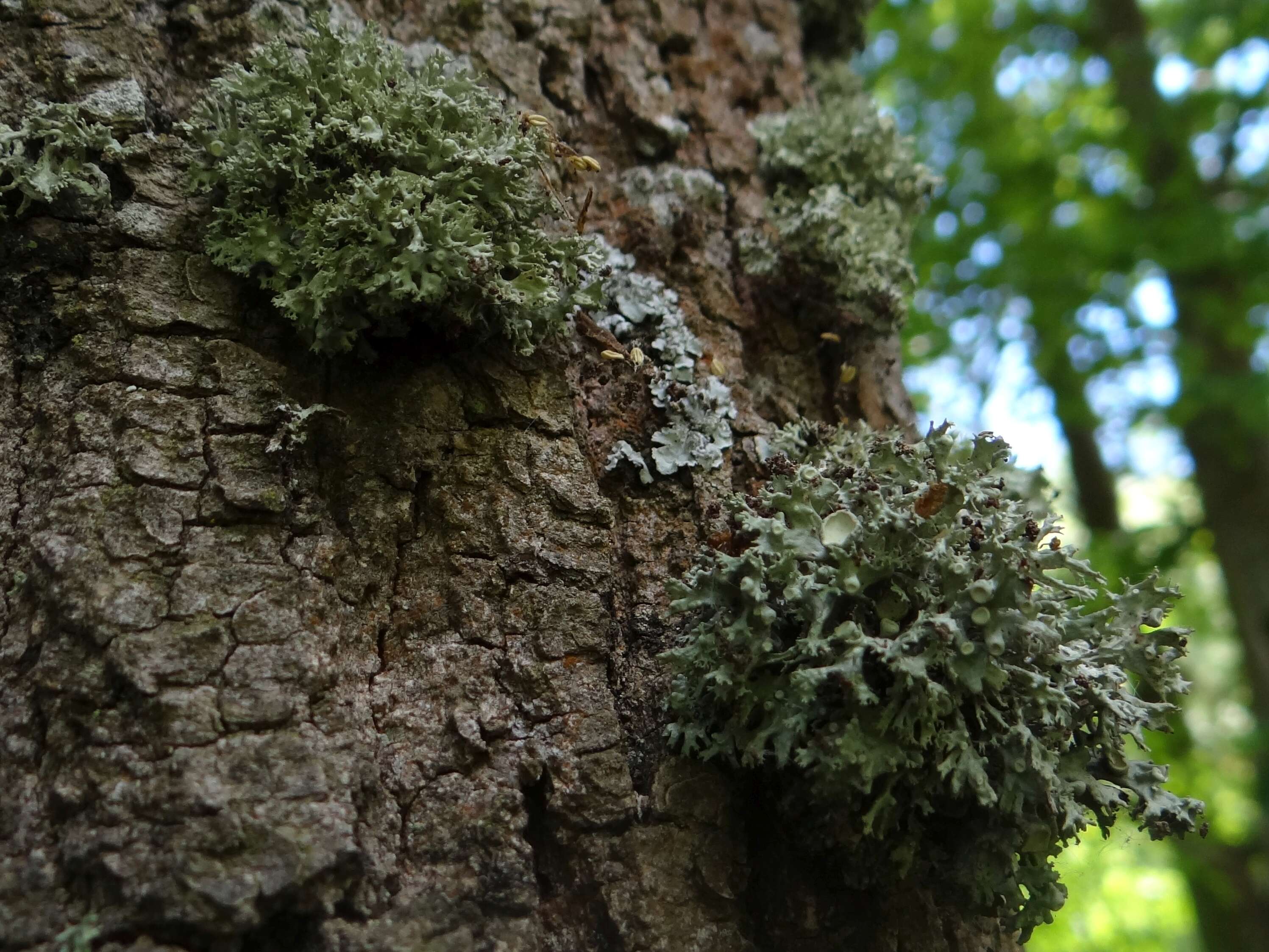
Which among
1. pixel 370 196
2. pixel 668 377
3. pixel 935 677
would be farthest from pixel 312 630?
pixel 935 677

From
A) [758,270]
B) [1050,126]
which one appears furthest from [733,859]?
[1050,126]

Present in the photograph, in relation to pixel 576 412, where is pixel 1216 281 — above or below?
above

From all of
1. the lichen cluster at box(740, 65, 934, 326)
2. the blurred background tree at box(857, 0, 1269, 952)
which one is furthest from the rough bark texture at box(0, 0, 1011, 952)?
the blurred background tree at box(857, 0, 1269, 952)

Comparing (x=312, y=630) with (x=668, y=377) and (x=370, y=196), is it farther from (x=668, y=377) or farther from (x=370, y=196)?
(x=668, y=377)

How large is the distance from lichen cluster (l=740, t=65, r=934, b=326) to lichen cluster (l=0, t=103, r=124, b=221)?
1416 mm

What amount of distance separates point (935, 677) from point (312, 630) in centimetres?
101

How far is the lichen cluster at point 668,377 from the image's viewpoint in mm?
1801

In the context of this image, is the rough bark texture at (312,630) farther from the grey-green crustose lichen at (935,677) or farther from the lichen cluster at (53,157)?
the grey-green crustose lichen at (935,677)

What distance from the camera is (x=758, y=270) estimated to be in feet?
7.09

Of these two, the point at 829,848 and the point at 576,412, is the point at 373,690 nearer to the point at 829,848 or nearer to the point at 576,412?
the point at 576,412

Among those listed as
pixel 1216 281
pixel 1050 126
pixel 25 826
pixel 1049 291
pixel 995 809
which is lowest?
pixel 25 826

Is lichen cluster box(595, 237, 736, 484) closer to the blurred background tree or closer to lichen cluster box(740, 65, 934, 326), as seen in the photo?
lichen cluster box(740, 65, 934, 326)

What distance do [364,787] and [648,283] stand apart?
4.04 feet

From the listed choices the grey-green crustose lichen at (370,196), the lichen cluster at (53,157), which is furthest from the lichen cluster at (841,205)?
the lichen cluster at (53,157)
